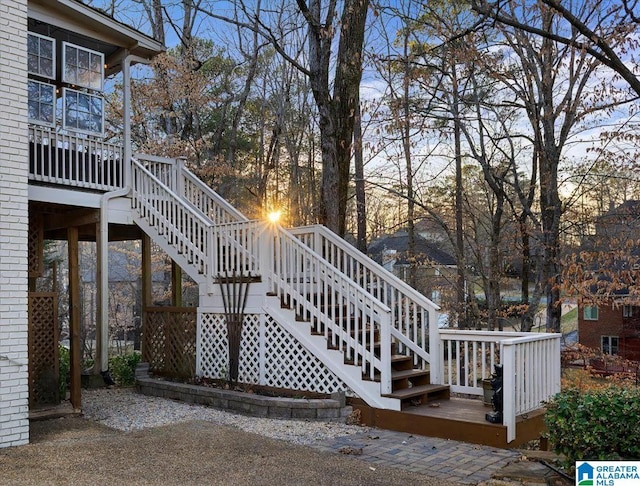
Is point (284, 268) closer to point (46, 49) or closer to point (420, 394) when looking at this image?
point (420, 394)

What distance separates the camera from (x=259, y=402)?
24.1 feet

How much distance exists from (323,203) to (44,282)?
19291 millimetres

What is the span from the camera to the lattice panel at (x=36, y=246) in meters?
9.55

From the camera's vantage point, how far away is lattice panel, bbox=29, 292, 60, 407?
24.1ft

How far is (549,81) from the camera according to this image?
38.5ft

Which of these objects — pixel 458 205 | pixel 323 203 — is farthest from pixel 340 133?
pixel 458 205

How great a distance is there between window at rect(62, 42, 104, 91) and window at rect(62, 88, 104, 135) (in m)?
0.19

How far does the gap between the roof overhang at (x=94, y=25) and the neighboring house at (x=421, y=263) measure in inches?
364

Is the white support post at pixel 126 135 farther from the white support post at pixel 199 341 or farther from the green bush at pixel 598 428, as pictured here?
the green bush at pixel 598 428

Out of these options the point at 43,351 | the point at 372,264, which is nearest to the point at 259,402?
the point at 372,264

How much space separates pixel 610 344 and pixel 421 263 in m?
11.0

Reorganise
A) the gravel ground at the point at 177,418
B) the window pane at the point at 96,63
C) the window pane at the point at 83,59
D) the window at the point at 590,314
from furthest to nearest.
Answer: the window at the point at 590,314
the window pane at the point at 96,63
the window pane at the point at 83,59
the gravel ground at the point at 177,418

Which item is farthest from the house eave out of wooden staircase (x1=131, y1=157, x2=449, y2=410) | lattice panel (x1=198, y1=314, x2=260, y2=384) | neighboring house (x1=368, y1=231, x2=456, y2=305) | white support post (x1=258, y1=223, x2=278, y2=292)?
neighboring house (x1=368, y1=231, x2=456, y2=305)

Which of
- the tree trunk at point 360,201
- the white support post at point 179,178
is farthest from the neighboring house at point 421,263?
the white support post at point 179,178
